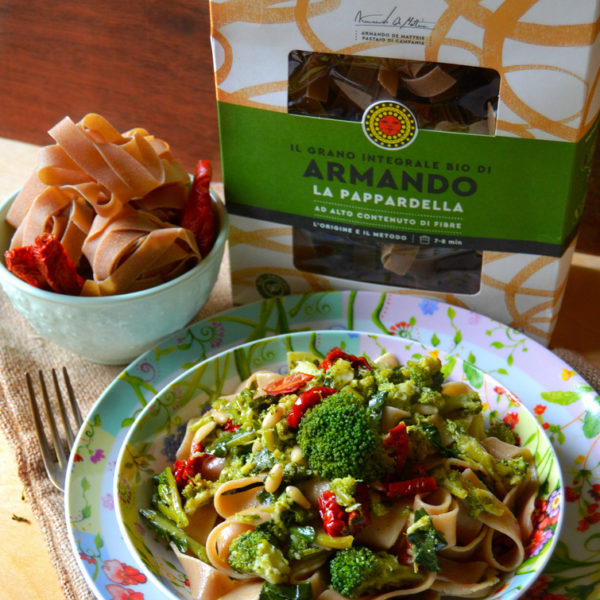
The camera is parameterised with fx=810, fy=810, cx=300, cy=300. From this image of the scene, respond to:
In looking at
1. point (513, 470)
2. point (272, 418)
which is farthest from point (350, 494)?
point (513, 470)

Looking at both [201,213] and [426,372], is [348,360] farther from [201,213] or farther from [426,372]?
[201,213]

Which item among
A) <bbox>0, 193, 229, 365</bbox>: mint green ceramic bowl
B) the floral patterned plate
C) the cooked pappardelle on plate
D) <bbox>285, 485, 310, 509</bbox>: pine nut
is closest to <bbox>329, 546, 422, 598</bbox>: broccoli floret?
the cooked pappardelle on plate

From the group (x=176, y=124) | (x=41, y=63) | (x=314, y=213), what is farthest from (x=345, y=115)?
(x=41, y=63)

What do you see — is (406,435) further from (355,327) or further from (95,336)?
(95,336)

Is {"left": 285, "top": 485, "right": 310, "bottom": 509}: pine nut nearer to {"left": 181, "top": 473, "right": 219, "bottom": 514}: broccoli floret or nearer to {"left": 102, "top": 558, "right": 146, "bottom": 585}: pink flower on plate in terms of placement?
{"left": 181, "top": 473, "right": 219, "bottom": 514}: broccoli floret

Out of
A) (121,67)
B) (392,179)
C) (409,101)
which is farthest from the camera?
(121,67)

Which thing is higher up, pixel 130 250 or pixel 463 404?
pixel 130 250

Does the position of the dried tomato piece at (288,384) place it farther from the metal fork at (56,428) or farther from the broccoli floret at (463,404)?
the metal fork at (56,428)
